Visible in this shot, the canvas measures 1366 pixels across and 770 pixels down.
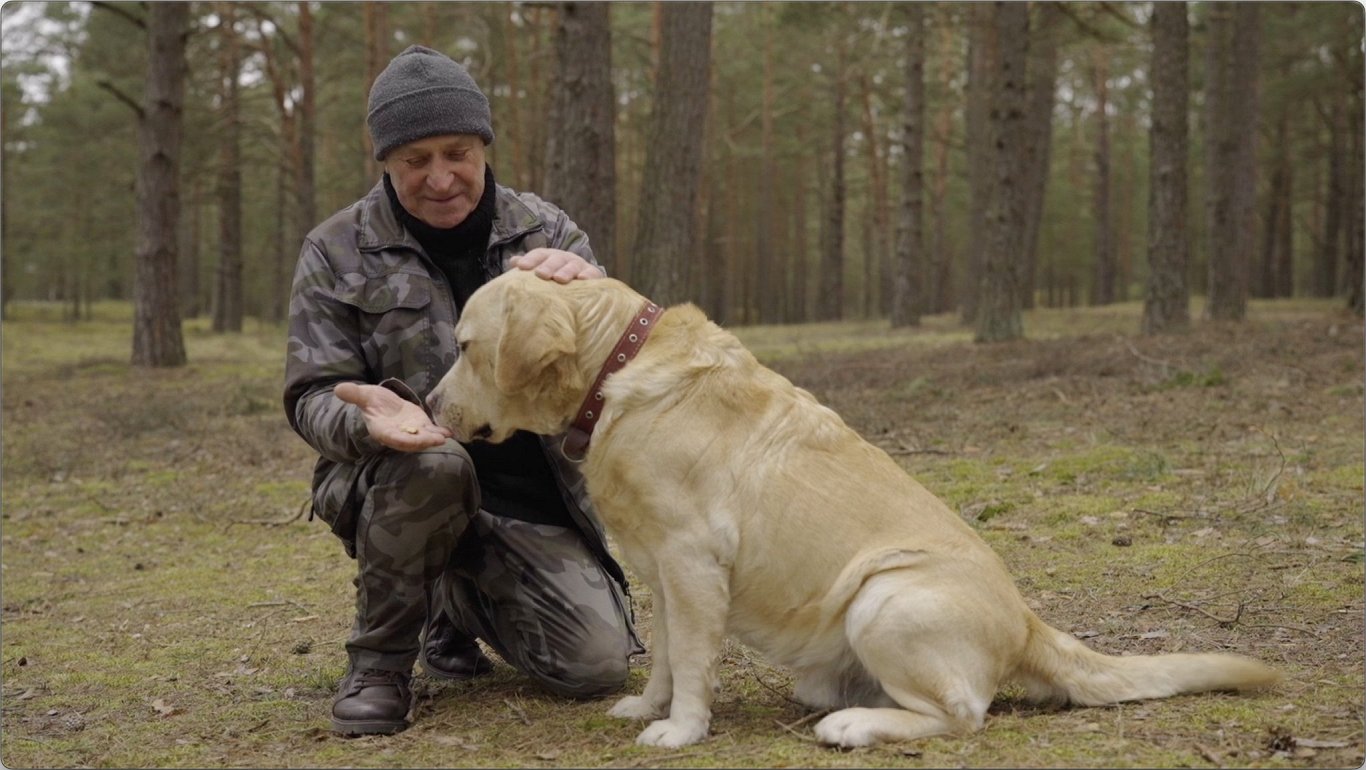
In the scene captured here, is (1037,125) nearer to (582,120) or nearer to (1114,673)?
(582,120)

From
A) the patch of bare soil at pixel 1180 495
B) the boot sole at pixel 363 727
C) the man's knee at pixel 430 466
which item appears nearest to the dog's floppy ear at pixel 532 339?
the man's knee at pixel 430 466

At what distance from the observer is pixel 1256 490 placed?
23.0ft

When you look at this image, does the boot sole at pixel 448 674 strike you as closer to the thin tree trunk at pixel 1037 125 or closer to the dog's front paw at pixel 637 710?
the dog's front paw at pixel 637 710

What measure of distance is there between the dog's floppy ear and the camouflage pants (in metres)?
0.55

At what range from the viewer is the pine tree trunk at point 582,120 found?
38.5ft

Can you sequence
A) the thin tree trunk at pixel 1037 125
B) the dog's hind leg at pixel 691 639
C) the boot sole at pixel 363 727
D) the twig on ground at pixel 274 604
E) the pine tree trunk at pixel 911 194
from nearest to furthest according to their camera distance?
the dog's hind leg at pixel 691 639
the boot sole at pixel 363 727
the twig on ground at pixel 274 604
the pine tree trunk at pixel 911 194
the thin tree trunk at pixel 1037 125

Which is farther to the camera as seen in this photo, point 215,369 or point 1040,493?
point 215,369

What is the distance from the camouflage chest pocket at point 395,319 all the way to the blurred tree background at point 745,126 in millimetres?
7277

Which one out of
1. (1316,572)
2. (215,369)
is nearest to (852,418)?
(1316,572)

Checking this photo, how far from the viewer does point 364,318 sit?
473 centimetres

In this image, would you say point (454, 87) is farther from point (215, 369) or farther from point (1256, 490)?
point (215, 369)

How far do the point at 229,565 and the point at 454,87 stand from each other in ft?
14.4

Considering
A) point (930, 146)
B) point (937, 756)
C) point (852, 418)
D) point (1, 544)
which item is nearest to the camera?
point (937, 756)

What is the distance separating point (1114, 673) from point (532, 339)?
2276 mm
